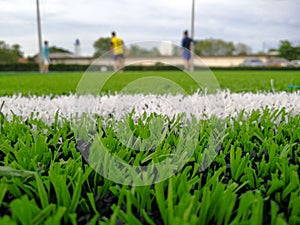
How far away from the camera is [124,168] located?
1.31 meters

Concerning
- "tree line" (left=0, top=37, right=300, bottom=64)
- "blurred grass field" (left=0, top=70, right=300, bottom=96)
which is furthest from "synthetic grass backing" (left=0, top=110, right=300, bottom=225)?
"tree line" (left=0, top=37, right=300, bottom=64)

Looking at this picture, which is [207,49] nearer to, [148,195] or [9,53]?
[9,53]

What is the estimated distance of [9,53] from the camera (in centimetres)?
6262

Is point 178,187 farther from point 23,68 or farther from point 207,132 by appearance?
point 23,68

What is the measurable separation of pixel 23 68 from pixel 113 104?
34.3 meters

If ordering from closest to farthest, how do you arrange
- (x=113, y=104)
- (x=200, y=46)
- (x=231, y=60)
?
(x=113, y=104) < (x=231, y=60) < (x=200, y=46)

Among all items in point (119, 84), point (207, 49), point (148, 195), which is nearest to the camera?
point (148, 195)

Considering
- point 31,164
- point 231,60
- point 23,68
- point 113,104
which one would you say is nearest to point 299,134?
point 31,164

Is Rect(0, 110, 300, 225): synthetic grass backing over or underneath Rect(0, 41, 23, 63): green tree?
underneath

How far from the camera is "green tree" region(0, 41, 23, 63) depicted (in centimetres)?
5994

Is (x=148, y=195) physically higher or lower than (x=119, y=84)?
lower

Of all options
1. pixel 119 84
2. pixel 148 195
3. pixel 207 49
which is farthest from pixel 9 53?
pixel 148 195

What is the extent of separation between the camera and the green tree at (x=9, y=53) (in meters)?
59.9

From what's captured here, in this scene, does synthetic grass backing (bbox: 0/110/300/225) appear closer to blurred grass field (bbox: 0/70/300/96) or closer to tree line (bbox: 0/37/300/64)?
blurred grass field (bbox: 0/70/300/96)
